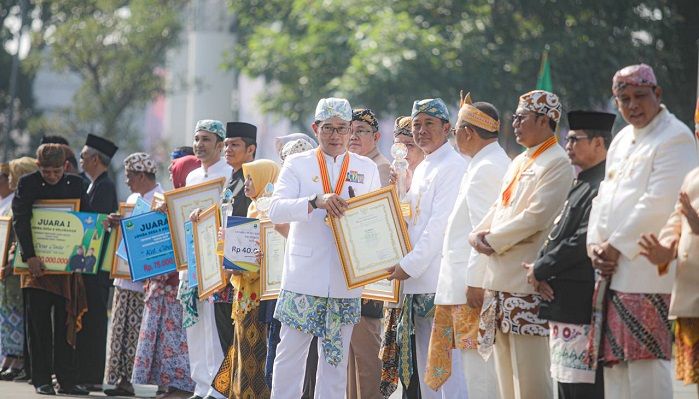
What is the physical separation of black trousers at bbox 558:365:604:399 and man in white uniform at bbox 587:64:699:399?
1.09 feet

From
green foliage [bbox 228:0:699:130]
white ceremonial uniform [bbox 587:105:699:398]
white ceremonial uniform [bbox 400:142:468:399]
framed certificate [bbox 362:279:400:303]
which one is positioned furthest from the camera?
green foliage [bbox 228:0:699:130]

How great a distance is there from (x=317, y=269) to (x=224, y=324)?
2.18 meters

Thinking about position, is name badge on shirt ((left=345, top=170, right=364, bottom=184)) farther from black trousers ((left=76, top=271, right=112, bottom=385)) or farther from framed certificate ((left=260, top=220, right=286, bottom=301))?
black trousers ((left=76, top=271, right=112, bottom=385))

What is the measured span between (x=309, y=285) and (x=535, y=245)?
1656 millimetres

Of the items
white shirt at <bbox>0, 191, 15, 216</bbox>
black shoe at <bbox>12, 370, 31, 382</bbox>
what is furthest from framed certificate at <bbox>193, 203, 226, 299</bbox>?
white shirt at <bbox>0, 191, 15, 216</bbox>

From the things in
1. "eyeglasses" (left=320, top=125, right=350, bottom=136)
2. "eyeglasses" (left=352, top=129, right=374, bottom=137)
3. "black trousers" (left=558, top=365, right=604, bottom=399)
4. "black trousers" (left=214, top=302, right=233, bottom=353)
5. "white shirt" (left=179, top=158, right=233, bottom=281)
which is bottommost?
"black trousers" (left=558, top=365, right=604, bottom=399)

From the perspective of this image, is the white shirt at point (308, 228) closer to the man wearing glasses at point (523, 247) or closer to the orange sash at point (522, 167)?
the man wearing glasses at point (523, 247)

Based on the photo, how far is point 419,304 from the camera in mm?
9758

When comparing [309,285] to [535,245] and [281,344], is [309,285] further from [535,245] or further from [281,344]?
[535,245]

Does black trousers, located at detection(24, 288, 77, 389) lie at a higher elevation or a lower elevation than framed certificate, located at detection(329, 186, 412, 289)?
lower

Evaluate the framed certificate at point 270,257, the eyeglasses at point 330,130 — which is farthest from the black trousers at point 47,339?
the eyeglasses at point 330,130

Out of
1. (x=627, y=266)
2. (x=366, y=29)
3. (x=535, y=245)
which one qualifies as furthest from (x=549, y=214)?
(x=366, y=29)

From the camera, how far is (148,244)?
1196 cm

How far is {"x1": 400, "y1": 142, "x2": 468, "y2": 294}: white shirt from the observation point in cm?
943
